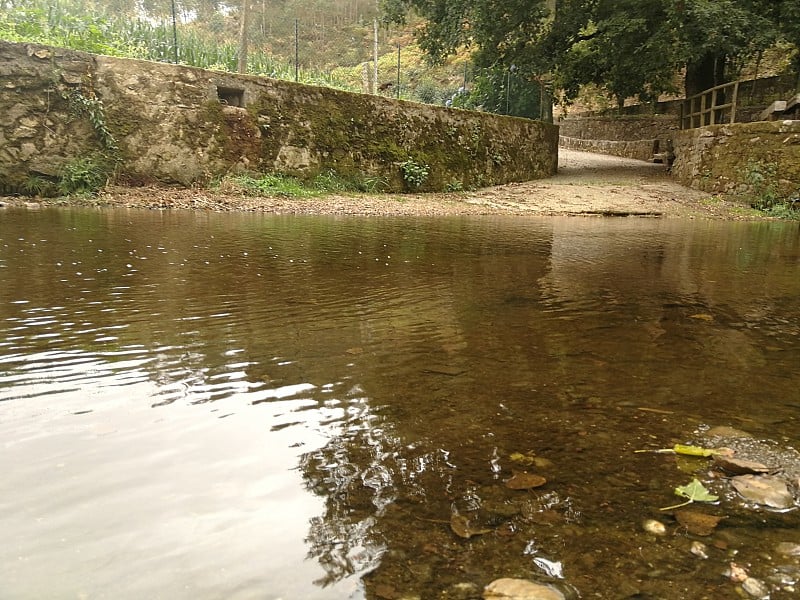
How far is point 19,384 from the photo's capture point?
6.94ft

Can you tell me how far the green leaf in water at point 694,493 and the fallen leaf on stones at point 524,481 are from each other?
13.2 inches

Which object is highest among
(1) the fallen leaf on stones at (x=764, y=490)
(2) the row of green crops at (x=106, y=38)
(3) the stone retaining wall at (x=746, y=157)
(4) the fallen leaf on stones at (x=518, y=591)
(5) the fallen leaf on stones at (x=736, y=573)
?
(2) the row of green crops at (x=106, y=38)

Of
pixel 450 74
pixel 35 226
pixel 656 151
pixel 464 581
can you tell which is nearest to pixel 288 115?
pixel 35 226

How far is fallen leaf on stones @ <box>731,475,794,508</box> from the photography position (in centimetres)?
150

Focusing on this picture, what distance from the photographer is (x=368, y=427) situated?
1903 millimetres

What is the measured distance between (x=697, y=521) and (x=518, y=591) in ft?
1.91

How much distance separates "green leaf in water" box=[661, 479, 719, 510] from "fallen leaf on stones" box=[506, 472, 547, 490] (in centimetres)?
34

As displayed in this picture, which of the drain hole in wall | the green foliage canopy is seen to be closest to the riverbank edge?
the drain hole in wall

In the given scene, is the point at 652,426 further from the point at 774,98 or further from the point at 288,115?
the point at 774,98

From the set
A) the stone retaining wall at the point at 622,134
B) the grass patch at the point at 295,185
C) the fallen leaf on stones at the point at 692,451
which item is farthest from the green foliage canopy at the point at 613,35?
the fallen leaf on stones at the point at 692,451

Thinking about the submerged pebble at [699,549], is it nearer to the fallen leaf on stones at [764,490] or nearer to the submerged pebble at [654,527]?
the submerged pebble at [654,527]

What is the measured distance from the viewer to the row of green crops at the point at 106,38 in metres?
10.2

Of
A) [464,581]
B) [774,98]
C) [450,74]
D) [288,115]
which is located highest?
[450,74]

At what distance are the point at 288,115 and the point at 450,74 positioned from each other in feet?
85.0
